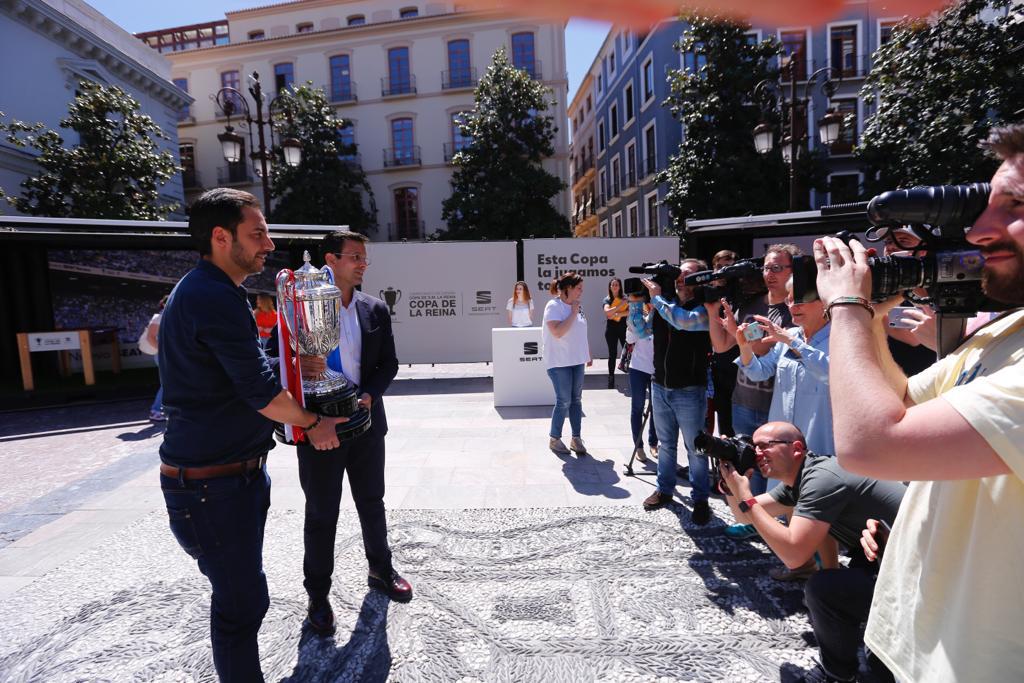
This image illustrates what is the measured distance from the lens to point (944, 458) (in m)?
0.91

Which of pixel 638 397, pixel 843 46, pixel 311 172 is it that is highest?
pixel 843 46

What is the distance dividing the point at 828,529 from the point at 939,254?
1.56 m

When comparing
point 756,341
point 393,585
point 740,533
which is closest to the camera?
point 393,585

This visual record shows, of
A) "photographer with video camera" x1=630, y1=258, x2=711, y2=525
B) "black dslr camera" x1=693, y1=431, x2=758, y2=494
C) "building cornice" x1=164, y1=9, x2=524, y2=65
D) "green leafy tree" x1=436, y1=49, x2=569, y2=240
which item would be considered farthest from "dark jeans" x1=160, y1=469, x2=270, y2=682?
"building cornice" x1=164, y1=9, x2=524, y2=65

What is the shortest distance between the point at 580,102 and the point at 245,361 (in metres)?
41.8

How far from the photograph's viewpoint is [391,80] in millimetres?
29750

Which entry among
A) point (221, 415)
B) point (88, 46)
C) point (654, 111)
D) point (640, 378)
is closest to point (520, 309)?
point (640, 378)

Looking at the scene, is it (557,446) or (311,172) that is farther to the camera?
(311,172)

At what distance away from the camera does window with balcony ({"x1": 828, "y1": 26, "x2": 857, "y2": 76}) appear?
2147 centimetres

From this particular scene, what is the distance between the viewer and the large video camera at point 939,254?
1088mm

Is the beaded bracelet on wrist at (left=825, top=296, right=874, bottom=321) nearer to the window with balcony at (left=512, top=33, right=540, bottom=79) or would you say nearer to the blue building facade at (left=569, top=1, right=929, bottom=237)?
the blue building facade at (left=569, top=1, right=929, bottom=237)

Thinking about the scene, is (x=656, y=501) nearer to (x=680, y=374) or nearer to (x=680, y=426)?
(x=680, y=426)

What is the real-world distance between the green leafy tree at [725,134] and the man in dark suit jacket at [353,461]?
1788cm

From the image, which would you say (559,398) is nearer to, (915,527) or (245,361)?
(245,361)
